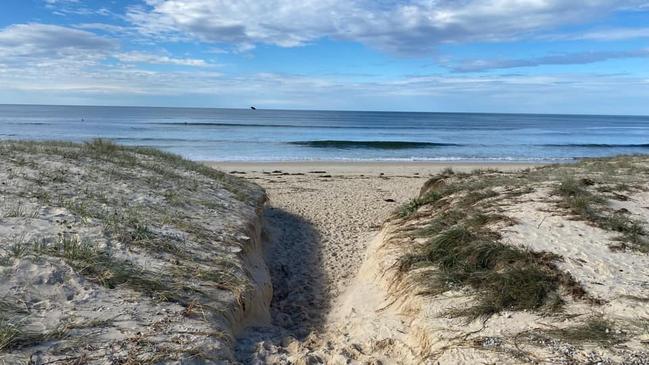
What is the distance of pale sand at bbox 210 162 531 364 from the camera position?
480 centimetres

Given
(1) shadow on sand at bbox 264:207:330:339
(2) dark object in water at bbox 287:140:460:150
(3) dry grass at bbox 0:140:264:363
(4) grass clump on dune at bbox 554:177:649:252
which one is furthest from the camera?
(2) dark object in water at bbox 287:140:460:150

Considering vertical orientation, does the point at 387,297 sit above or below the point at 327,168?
above

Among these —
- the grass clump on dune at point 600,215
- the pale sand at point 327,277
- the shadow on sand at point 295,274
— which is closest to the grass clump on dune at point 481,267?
the pale sand at point 327,277

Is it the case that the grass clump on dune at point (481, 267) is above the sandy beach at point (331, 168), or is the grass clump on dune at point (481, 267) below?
above

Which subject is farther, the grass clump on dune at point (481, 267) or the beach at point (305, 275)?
the grass clump on dune at point (481, 267)

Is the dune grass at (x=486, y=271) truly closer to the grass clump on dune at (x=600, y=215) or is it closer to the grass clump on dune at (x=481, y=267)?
the grass clump on dune at (x=481, y=267)

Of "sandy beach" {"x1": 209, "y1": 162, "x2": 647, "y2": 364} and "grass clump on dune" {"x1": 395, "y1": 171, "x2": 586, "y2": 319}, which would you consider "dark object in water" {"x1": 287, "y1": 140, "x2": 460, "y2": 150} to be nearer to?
"sandy beach" {"x1": 209, "y1": 162, "x2": 647, "y2": 364}

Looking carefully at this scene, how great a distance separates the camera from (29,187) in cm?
707

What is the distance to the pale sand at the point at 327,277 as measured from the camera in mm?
4805

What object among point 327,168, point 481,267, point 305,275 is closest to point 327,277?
point 305,275

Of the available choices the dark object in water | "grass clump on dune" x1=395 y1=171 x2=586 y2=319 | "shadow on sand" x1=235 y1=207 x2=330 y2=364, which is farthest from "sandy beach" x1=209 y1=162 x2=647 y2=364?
the dark object in water

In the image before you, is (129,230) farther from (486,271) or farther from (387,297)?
(486,271)

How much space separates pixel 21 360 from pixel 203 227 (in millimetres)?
3843

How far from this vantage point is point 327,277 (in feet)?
25.5
